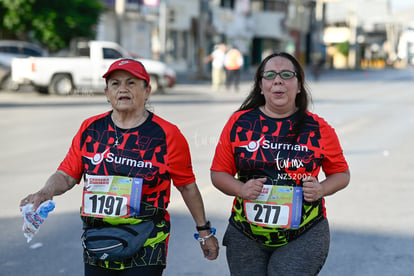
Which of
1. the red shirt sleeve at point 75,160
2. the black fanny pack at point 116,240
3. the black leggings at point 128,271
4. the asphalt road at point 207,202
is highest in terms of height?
the red shirt sleeve at point 75,160

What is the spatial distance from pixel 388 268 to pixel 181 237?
1.84 metres

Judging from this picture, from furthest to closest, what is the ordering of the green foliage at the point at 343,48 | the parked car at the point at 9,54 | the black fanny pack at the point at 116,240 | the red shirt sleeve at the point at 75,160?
the green foliage at the point at 343,48, the parked car at the point at 9,54, the red shirt sleeve at the point at 75,160, the black fanny pack at the point at 116,240

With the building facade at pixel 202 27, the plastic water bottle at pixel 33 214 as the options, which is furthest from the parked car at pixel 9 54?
the plastic water bottle at pixel 33 214

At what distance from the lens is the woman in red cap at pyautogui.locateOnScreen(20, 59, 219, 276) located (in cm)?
353

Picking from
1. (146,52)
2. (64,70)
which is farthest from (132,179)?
(146,52)

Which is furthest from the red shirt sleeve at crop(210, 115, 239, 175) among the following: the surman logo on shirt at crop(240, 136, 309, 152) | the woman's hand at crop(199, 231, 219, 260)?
the woman's hand at crop(199, 231, 219, 260)

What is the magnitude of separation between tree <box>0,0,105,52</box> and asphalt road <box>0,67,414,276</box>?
472 inches

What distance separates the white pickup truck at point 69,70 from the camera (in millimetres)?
24609

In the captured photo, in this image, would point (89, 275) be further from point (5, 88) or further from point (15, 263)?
point (5, 88)

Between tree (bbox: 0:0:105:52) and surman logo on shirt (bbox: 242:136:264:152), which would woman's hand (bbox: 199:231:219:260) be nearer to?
surman logo on shirt (bbox: 242:136:264:152)

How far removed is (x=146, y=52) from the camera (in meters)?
46.4

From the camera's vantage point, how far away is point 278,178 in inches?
142

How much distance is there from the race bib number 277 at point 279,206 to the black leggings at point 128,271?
0.53 metres

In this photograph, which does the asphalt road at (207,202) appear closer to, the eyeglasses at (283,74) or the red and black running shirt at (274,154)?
the red and black running shirt at (274,154)
